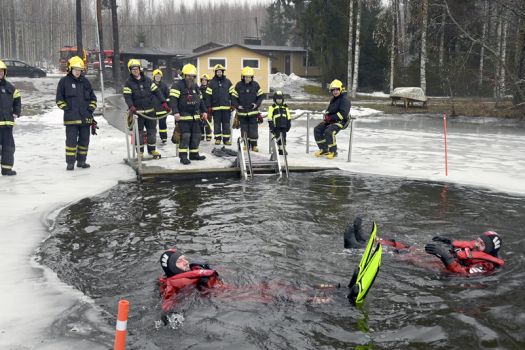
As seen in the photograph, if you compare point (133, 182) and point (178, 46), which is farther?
point (178, 46)

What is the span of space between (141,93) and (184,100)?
1.30m

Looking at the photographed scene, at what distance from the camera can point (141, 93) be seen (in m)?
11.8

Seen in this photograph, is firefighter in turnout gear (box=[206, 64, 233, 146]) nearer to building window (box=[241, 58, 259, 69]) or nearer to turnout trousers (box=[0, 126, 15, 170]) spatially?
turnout trousers (box=[0, 126, 15, 170])

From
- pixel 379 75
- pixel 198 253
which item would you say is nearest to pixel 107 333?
pixel 198 253

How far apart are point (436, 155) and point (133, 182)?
310 inches

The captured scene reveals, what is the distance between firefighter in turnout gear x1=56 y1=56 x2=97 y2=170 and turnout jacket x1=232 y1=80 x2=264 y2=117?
3572 millimetres

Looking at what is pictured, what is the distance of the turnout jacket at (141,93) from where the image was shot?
38.3ft

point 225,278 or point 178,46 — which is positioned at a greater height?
point 178,46

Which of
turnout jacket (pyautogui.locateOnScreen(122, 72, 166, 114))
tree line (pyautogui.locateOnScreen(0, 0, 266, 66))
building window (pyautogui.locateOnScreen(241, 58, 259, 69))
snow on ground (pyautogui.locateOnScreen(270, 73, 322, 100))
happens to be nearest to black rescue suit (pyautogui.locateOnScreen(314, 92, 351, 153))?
turnout jacket (pyautogui.locateOnScreen(122, 72, 166, 114))

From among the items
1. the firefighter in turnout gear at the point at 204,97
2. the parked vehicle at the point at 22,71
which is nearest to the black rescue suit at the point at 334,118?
the firefighter in turnout gear at the point at 204,97

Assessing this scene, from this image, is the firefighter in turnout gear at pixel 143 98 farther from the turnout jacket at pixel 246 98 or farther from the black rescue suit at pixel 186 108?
the turnout jacket at pixel 246 98

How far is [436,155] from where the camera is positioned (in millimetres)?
13617

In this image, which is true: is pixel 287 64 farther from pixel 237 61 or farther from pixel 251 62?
pixel 237 61

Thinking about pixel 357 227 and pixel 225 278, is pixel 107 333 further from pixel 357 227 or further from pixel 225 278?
pixel 357 227
